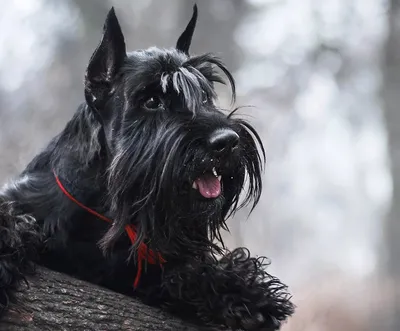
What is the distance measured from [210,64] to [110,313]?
4.12 feet

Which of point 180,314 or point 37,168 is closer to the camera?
point 180,314

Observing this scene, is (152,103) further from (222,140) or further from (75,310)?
(75,310)

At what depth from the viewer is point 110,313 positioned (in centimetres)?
269

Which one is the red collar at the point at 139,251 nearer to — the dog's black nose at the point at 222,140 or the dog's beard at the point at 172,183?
the dog's beard at the point at 172,183

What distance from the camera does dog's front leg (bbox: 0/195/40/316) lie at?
8.52 feet

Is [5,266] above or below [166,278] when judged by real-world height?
below

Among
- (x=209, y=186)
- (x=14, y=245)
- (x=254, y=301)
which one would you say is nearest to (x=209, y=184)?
(x=209, y=186)

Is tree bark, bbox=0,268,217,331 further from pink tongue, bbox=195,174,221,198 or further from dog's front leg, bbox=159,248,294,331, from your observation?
pink tongue, bbox=195,174,221,198

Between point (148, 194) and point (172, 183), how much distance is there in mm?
156

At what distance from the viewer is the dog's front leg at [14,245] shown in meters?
2.60

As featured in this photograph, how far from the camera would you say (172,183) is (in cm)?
270

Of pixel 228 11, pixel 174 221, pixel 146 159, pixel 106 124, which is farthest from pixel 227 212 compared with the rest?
pixel 228 11

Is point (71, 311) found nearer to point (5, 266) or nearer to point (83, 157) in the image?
point (5, 266)

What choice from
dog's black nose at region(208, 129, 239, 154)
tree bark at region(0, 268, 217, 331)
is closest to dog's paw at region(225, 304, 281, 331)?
tree bark at region(0, 268, 217, 331)
